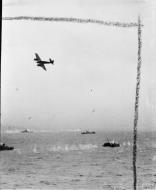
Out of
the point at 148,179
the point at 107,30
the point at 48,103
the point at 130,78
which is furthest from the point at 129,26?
the point at 148,179

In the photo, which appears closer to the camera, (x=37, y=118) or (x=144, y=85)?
(x=144, y=85)

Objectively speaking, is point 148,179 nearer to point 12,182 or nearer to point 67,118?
point 67,118

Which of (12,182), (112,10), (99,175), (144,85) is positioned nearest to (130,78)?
(144,85)

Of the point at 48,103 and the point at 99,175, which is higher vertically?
the point at 48,103

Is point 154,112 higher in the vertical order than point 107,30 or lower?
lower

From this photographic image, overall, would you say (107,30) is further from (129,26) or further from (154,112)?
(154,112)

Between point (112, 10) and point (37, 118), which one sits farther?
point (37, 118)

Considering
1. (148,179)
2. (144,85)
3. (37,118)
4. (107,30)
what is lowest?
(148,179)
